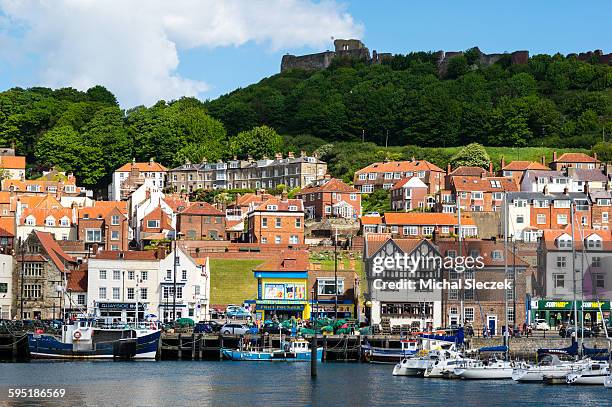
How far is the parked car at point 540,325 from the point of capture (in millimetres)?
80219

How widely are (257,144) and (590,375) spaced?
87.3 meters

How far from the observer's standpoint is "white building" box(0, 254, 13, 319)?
84.5 meters

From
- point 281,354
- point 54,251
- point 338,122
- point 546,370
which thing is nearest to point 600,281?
point 546,370

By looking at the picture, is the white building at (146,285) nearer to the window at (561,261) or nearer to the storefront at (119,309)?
the storefront at (119,309)

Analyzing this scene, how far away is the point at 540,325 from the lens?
8094cm

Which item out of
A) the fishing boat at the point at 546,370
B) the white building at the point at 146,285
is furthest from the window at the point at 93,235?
the fishing boat at the point at 546,370

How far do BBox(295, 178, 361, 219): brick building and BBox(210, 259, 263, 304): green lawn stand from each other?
887 inches

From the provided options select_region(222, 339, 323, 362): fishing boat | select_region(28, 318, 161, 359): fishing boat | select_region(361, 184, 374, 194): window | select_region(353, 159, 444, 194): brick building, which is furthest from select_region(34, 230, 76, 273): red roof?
select_region(353, 159, 444, 194): brick building

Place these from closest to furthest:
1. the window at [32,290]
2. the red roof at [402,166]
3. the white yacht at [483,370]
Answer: the white yacht at [483,370] → the window at [32,290] → the red roof at [402,166]

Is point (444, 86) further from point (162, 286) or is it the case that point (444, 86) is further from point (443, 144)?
point (162, 286)

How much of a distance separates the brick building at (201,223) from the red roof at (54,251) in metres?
11.5

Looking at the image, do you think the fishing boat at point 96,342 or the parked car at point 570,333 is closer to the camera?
the fishing boat at point 96,342

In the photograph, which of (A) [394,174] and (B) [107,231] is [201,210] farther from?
(A) [394,174]

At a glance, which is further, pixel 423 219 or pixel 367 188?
pixel 367 188
